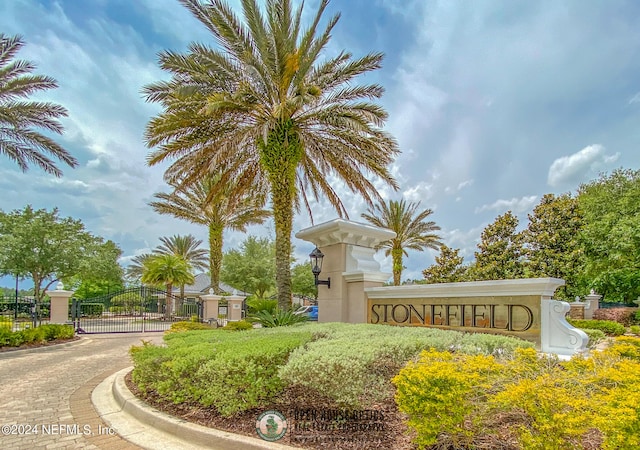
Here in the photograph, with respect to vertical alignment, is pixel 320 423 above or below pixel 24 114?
below

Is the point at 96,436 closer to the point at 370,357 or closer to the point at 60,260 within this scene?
the point at 370,357

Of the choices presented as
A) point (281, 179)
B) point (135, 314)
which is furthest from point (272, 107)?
point (135, 314)

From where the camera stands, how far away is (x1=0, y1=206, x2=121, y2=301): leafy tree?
2759 centimetres

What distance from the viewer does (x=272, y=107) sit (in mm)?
11039

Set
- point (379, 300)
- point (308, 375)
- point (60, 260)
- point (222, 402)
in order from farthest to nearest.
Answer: point (60, 260) < point (379, 300) < point (222, 402) < point (308, 375)

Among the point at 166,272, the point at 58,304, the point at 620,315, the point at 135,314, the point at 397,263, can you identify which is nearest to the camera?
the point at 58,304

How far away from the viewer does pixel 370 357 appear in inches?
159

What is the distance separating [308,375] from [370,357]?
67 cm

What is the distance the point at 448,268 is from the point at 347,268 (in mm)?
19087

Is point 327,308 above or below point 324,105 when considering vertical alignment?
below

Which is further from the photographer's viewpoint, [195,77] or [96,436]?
[195,77]

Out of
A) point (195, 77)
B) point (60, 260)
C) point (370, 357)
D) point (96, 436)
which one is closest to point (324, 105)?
point (195, 77)

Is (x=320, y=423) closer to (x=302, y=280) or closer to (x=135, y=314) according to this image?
(x=135, y=314)

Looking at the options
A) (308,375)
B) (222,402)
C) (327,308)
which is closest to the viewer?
(308,375)
